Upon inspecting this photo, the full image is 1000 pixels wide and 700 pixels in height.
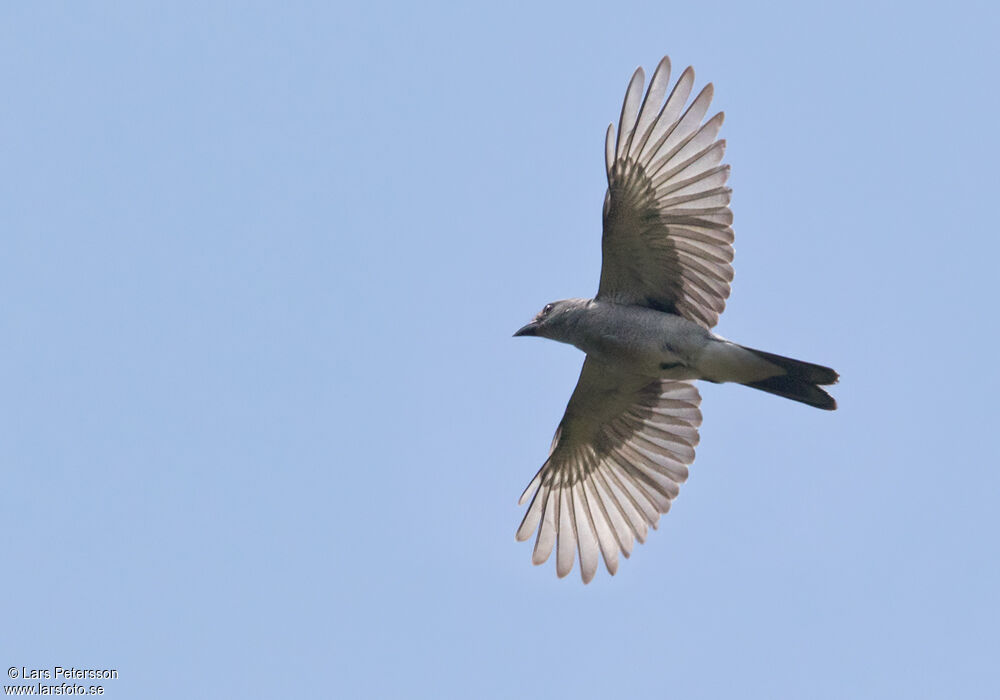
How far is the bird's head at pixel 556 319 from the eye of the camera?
1222 cm

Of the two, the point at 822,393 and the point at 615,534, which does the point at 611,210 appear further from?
the point at 615,534

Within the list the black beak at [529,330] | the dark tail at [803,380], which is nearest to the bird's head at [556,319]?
the black beak at [529,330]

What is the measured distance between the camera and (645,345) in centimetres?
1175

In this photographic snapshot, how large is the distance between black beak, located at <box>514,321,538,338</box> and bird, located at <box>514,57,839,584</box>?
1cm

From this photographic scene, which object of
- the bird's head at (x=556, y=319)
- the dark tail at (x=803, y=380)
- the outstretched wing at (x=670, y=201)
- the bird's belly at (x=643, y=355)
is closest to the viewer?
the dark tail at (x=803, y=380)

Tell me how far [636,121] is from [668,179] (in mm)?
572

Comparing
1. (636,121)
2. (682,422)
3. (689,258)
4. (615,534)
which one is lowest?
(615,534)

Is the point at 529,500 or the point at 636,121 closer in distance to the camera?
the point at 636,121

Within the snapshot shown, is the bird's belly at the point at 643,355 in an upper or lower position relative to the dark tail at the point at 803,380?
upper

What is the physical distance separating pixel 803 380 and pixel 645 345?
1.40m

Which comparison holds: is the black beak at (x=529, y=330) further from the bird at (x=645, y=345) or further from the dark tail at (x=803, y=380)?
the dark tail at (x=803, y=380)

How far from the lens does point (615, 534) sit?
42.4 ft

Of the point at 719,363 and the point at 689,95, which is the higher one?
the point at 689,95

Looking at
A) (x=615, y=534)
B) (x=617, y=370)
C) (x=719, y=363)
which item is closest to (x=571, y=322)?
(x=617, y=370)
